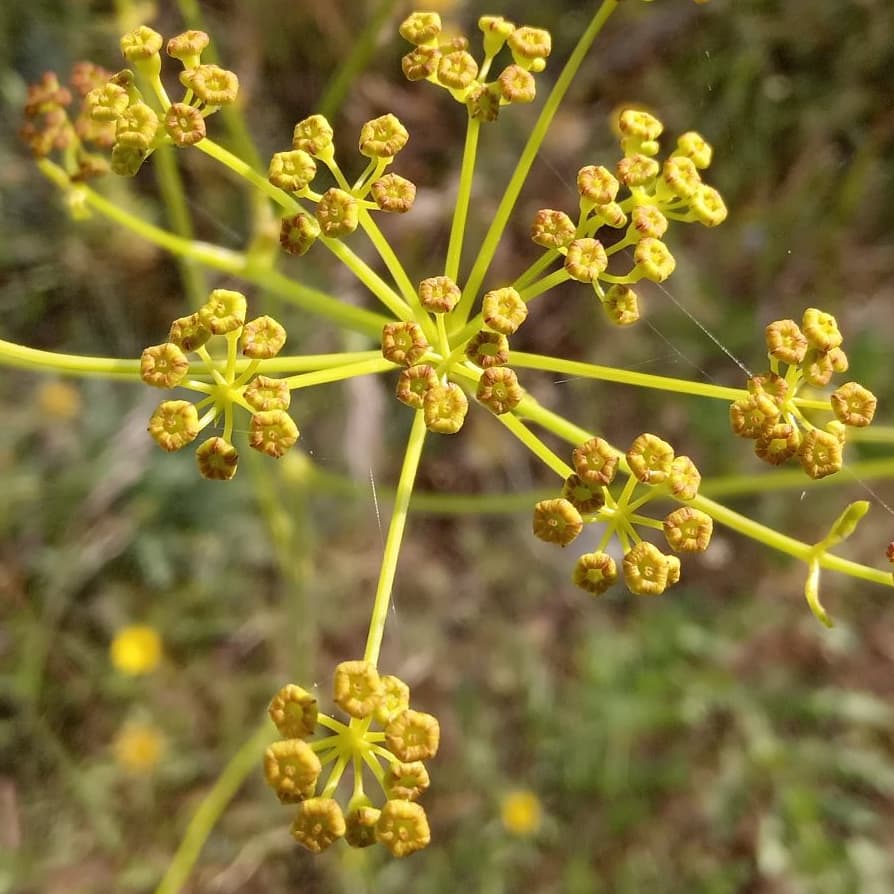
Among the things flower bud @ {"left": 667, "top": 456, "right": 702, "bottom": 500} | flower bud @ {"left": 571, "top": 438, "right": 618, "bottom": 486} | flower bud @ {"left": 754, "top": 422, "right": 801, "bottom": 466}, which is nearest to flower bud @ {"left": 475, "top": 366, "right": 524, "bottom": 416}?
flower bud @ {"left": 571, "top": 438, "right": 618, "bottom": 486}

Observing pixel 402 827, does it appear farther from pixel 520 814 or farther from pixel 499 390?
pixel 520 814

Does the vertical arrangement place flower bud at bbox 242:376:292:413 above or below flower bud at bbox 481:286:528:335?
below

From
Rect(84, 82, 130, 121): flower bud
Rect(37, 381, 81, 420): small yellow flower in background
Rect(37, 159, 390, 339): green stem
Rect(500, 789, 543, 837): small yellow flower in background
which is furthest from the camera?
Rect(500, 789, 543, 837): small yellow flower in background

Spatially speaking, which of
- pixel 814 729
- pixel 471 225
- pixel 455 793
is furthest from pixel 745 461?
pixel 455 793

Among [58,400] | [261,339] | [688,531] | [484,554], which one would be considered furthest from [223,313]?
[484,554]

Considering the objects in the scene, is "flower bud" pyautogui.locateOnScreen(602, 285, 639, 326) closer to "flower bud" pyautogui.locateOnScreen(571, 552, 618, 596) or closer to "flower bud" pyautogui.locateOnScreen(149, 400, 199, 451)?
"flower bud" pyautogui.locateOnScreen(571, 552, 618, 596)

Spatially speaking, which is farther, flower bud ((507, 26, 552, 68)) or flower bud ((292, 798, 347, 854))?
flower bud ((507, 26, 552, 68))

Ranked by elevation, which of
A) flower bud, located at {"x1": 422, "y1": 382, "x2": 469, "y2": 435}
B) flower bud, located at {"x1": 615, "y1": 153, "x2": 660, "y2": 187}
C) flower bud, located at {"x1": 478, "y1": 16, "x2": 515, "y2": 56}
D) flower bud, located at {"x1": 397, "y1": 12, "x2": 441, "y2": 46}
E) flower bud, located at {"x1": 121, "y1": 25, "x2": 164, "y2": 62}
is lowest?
flower bud, located at {"x1": 422, "y1": 382, "x2": 469, "y2": 435}
